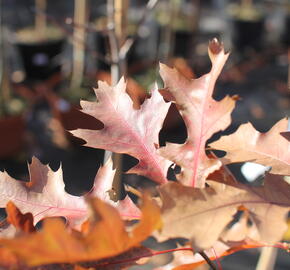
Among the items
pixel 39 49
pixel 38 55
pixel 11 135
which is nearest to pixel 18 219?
pixel 11 135

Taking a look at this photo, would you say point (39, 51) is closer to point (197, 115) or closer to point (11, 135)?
point (11, 135)

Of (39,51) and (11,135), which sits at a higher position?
(39,51)

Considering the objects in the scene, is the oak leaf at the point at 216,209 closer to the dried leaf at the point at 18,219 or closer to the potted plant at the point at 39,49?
the dried leaf at the point at 18,219

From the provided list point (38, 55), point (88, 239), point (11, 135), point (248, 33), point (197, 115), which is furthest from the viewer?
point (248, 33)

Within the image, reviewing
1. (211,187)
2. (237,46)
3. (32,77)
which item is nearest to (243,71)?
(237,46)

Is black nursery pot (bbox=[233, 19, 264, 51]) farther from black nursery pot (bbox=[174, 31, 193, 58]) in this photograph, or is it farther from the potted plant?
the potted plant

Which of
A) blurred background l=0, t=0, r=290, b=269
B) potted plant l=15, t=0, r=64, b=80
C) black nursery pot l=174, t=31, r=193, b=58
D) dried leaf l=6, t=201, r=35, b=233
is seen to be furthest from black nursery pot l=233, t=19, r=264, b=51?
dried leaf l=6, t=201, r=35, b=233

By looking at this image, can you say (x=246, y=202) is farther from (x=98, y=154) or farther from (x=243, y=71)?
(x=243, y=71)
